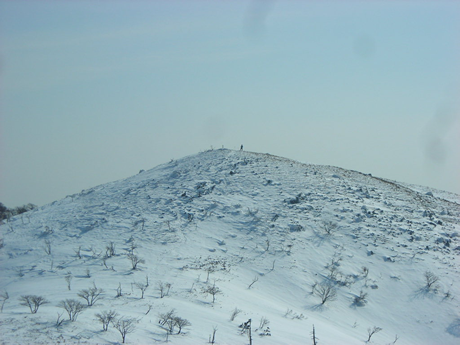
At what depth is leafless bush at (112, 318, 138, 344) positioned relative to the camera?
1213cm

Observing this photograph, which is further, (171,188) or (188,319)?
(171,188)

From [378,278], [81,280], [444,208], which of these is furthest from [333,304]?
[444,208]

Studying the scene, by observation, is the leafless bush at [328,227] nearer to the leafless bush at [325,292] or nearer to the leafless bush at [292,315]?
the leafless bush at [325,292]

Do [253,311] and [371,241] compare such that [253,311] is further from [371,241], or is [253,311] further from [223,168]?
[223,168]

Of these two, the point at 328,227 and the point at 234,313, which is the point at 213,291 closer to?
the point at 234,313

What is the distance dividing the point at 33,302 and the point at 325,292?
1250cm

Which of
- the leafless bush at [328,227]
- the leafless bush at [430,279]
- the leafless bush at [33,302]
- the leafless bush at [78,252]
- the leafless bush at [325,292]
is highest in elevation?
the leafless bush at [328,227]

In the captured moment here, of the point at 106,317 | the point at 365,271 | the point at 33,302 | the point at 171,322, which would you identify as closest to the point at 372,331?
the point at 365,271

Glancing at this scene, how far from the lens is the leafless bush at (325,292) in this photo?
697 inches

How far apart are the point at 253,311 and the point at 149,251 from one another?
7.07m

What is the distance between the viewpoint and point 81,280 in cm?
1716

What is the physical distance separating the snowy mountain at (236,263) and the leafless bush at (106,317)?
180 mm

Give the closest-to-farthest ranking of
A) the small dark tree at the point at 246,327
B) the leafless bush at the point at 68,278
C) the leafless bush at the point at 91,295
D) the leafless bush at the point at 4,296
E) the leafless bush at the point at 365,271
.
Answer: the small dark tree at the point at 246,327
the leafless bush at the point at 91,295
the leafless bush at the point at 4,296
the leafless bush at the point at 68,278
the leafless bush at the point at 365,271

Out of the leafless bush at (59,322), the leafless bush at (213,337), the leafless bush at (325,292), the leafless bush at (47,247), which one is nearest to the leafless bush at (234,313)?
the leafless bush at (213,337)
